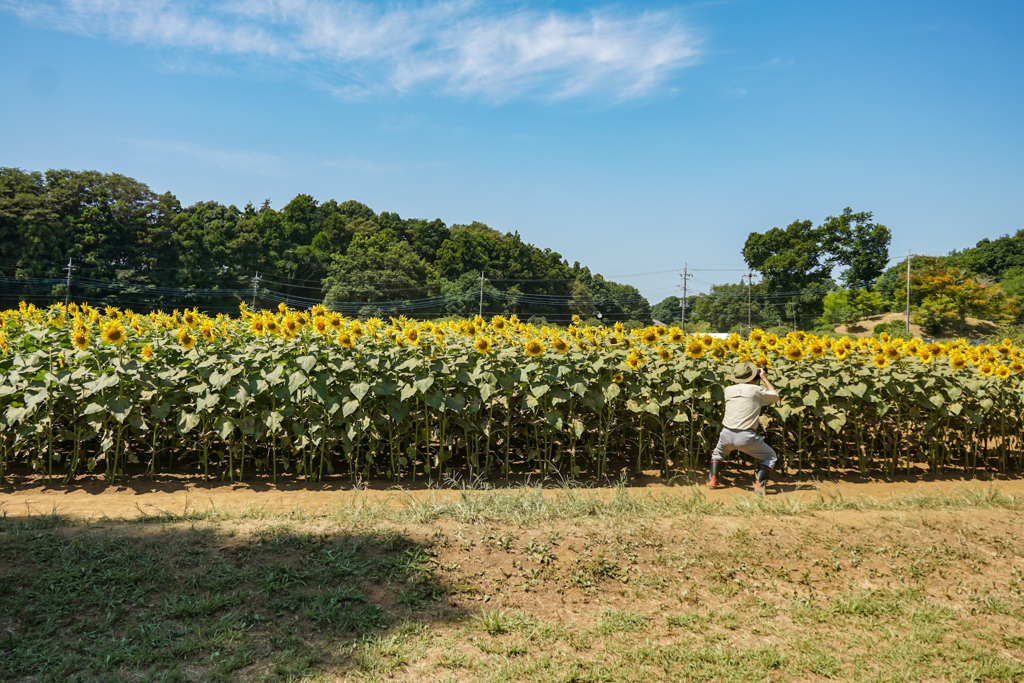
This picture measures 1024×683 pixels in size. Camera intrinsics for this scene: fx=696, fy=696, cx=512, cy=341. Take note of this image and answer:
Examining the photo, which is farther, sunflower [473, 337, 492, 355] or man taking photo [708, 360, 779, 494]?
man taking photo [708, 360, 779, 494]

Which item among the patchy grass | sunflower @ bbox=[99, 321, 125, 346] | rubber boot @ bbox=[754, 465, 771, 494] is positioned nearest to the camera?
the patchy grass

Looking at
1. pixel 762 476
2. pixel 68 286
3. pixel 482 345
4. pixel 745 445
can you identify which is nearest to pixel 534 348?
pixel 482 345

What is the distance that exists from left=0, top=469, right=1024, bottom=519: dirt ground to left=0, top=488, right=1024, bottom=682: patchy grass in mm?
677

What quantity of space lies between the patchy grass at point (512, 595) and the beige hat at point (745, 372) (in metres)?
1.69

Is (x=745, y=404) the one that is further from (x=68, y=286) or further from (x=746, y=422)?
(x=68, y=286)

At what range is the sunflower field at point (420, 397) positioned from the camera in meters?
5.63

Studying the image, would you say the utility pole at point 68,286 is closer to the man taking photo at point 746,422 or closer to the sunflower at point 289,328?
the sunflower at point 289,328

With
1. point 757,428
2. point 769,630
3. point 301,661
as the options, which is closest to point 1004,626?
point 769,630

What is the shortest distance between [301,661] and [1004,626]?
3.50 m

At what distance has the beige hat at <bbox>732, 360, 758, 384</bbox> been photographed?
6.15 meters

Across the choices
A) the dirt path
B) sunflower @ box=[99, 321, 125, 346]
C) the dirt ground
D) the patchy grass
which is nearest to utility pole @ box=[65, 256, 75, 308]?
the dirt ground

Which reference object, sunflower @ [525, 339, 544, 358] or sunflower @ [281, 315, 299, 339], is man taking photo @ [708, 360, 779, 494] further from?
sunflower @ [281, 315, 299, 339]

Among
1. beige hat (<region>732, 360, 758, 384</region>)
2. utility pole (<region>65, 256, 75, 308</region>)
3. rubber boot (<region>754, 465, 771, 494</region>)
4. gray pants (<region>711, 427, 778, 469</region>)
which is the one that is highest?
utility pole (<region>65, 256, 75, 308</region>)

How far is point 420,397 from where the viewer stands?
18.9ft
